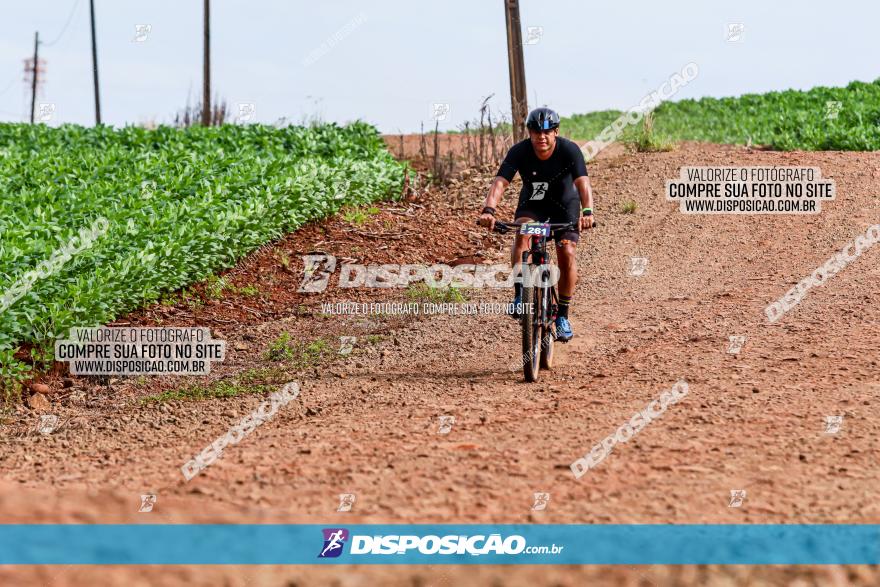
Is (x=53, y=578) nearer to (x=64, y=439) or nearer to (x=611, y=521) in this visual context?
(x=611, y=521)

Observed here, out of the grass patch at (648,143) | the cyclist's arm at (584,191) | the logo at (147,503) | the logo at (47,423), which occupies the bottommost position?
the logo at (47,423)

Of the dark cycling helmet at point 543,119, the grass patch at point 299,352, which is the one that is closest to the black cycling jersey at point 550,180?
the dark cycling helmet at point 543,119

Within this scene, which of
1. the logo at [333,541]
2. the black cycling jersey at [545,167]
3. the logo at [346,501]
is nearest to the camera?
the logo at [333,541]

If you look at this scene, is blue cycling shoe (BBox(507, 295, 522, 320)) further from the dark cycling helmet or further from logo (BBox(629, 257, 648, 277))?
logo (BBox(629, 257, 648, 277))

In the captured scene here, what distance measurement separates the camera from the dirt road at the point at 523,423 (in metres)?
5.29

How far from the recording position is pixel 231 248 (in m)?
15.0

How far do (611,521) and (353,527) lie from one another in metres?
1.42

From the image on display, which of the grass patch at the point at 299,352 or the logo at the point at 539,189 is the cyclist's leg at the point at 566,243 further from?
the grass patch at the point at 299,352

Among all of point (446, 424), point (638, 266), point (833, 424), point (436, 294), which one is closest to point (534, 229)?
point (446, 424)

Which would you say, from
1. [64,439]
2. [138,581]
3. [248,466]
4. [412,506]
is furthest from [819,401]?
[64,439]

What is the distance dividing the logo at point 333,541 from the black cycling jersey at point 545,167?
489 cm

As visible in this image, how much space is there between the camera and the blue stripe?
4.78 meters

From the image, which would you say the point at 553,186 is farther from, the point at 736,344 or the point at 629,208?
the point at 629,208

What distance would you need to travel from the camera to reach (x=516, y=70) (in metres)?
20.0
